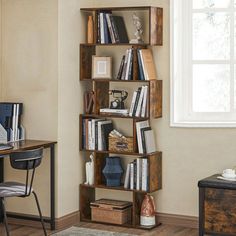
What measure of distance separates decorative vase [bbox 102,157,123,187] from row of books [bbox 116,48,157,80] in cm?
77

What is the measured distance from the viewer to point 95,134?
230 inches

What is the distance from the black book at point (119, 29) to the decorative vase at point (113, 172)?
1.09 m

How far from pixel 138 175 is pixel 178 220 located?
0.57 m

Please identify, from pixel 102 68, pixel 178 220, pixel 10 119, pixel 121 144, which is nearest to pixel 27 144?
pixel 10 119

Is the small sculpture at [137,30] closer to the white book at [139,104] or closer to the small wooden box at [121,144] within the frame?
the white book at [139,104]

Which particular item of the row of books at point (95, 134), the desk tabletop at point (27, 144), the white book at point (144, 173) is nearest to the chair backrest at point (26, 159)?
the desk tabletop at point (27, 144)

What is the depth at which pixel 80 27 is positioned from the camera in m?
5.85

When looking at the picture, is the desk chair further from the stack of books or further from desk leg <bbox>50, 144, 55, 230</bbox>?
the stack of books

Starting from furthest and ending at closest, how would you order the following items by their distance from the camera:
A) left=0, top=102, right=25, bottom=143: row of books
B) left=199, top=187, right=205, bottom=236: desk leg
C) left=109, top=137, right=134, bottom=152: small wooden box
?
left=109, top=137, right=134, bottom=152: small wooden box < left=0, top=102, right=25, bottom=143: row of books < left=199, top=187, right=205, bottom=236: desk leg

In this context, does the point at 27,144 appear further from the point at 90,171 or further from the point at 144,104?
the point at 144,104

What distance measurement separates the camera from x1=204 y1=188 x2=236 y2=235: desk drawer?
5.11 m

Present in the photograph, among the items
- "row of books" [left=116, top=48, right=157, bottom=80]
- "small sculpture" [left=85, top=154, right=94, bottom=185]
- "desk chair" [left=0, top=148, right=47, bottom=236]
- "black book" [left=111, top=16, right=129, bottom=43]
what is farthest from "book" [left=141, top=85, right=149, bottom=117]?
"desk chair" [left=0, top=148, right=47, bottom=236]

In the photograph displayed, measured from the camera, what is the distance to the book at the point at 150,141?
5.67 metres

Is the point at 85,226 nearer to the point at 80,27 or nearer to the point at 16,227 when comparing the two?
the point at 16,227
